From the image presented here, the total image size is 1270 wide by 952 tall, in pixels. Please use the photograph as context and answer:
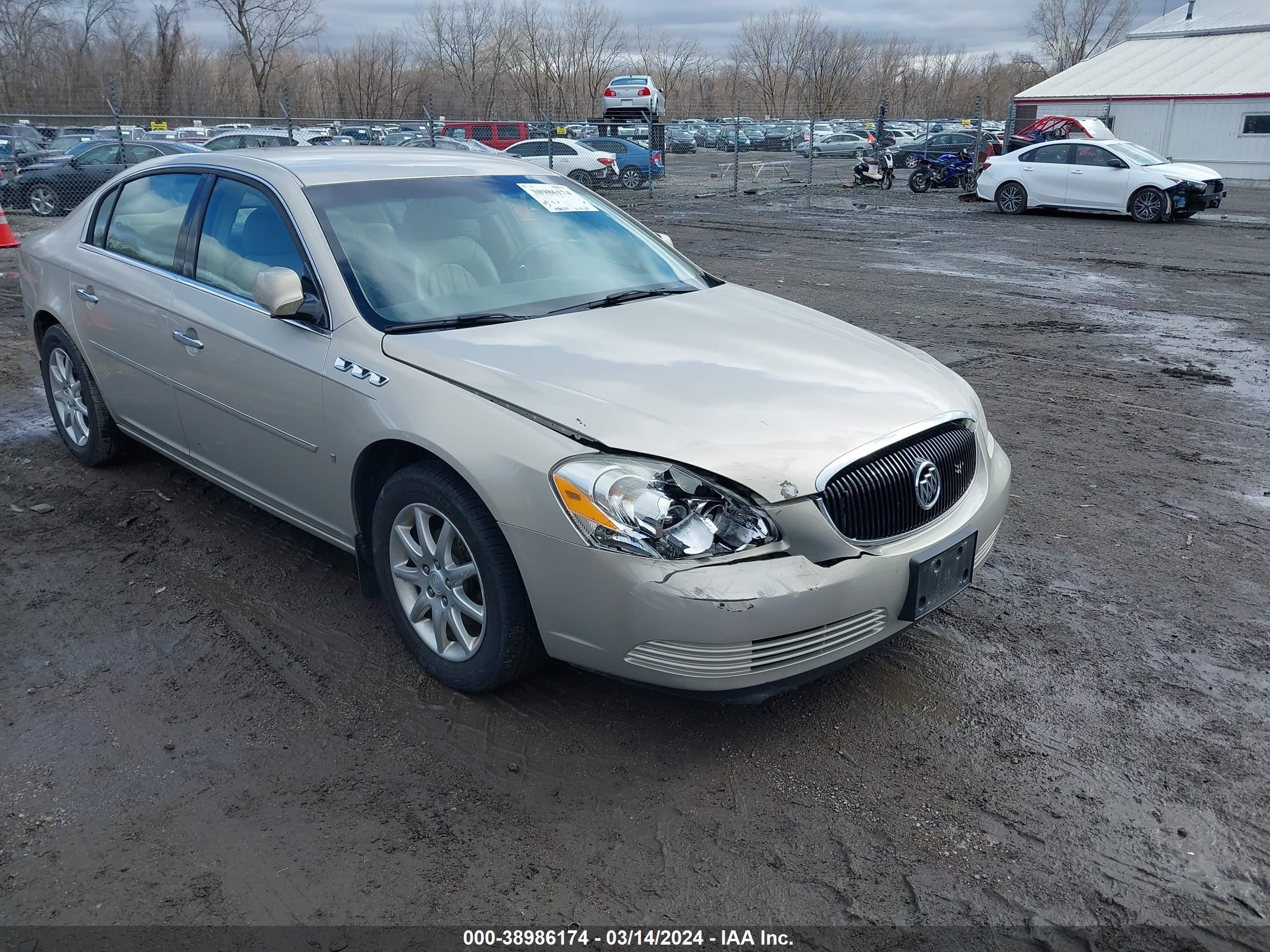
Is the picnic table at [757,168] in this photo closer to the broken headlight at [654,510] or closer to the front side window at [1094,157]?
the front side window at [1094,157]

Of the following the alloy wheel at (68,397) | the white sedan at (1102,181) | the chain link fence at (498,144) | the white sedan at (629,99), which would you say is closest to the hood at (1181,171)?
the white sedan at (1102,181)

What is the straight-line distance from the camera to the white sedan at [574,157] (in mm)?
24469

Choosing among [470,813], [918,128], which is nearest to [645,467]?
[470,813]

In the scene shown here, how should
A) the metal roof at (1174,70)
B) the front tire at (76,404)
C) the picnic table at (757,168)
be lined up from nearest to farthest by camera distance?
the front tire at (76,404) → the picnic table at (757,168) → the metal roof at (1174,70)

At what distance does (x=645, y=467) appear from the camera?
270 cm

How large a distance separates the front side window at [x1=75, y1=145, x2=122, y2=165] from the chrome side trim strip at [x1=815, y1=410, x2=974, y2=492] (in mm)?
19726

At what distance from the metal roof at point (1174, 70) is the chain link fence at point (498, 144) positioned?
5.09 m

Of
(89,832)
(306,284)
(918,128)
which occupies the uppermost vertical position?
(918,128)

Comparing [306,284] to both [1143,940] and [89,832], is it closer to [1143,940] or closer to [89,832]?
[89,832]

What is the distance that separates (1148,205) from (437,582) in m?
19.4

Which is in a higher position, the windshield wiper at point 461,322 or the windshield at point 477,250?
the windshield at point 477,250

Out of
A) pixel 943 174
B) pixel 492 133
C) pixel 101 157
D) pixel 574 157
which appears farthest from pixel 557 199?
pixel 492 133

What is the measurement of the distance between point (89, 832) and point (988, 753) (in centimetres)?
255

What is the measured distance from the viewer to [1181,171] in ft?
60.0
